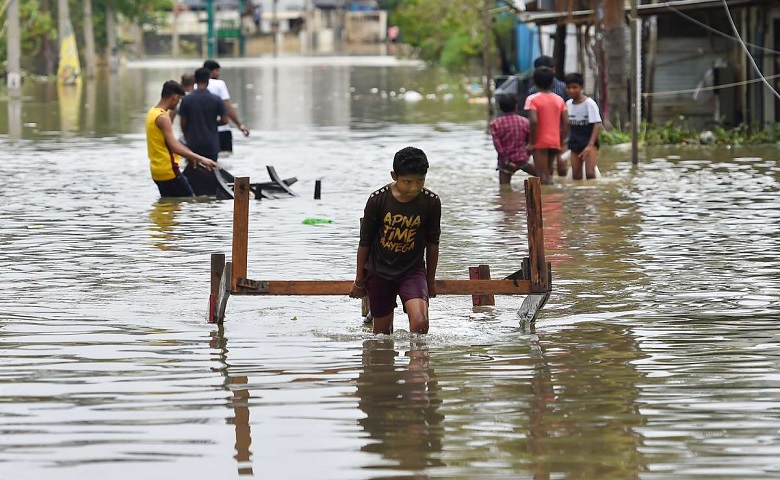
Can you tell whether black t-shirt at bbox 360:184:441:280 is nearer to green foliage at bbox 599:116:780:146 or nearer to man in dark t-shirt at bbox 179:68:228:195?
man in dark t-shirt at bbox 179:68:228:195

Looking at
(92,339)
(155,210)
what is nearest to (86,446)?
(92,339)

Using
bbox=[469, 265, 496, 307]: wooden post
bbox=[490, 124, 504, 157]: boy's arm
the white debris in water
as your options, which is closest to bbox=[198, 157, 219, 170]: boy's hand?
bbox=[490, 124, 504, 157]: boy's arm

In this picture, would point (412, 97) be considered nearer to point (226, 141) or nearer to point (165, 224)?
point (226, 141)

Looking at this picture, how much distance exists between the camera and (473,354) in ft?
28.3

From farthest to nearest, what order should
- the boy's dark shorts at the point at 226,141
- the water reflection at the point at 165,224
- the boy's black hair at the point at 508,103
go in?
the boy's dark shorts at the point at 226,141
the boy's black hair at the point at 508,103
the water reflection at the point at 165,224

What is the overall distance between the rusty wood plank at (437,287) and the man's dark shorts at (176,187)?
8347 millimetres

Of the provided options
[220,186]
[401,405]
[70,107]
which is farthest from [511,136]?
[70,107]

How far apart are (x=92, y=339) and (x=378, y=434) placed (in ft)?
9.19

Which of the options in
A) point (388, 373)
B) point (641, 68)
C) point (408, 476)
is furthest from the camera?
point (641, 68)

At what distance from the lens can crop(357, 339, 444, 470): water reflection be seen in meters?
6.47

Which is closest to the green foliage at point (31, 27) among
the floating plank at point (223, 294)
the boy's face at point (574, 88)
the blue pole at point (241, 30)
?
the boy's face at point (574, 88)

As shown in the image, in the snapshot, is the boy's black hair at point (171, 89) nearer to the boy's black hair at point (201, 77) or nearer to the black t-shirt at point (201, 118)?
the black t-shirt at point (201, 118)

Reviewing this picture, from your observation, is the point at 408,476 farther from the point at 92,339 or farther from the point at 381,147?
the point at 381,147

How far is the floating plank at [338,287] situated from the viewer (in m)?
9.08
